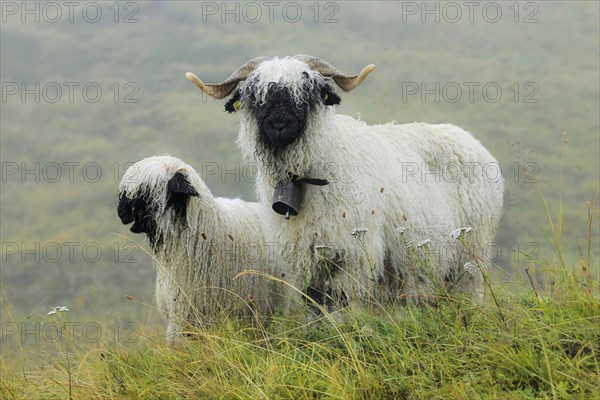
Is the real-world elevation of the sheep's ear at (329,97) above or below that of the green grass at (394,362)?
above

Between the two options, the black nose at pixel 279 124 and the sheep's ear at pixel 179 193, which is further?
the sheep's ear at pixel 179 193

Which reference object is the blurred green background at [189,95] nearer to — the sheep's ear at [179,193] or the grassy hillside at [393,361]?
the sheep's ear at [179,193]

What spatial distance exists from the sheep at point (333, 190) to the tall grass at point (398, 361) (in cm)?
70

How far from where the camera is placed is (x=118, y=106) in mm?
69062

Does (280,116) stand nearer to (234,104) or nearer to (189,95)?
(234,104)

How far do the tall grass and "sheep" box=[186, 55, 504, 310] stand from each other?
70 centimetres

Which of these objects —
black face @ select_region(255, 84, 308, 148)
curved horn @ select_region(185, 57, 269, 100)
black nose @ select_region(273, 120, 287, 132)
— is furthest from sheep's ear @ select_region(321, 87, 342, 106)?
curved horn @ select_region(185, 57, 269, 100)

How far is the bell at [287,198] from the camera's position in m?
6.36

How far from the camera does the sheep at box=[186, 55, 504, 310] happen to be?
6.31 m

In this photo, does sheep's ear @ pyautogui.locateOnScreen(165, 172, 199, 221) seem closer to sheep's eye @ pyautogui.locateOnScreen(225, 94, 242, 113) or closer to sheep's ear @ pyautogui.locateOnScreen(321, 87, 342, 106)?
sheep's eye @ pyautogui.locateOnScreen(225, 94, 242, 113)

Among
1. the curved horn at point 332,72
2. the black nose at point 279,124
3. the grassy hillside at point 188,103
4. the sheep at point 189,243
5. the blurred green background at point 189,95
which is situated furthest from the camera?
the blurred green background at point 189,95

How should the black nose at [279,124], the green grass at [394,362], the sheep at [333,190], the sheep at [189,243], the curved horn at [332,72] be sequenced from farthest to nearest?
1. the sheep at [189,243]
2. the curved horn at [332,72]
3. the sheep at [333,190]
4. the black nose at [279,124]
5. the green grass at [394,362]

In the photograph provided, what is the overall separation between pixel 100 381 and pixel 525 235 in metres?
3.43

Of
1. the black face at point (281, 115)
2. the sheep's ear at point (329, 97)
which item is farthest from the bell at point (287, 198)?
the sheep's ear at point (329, 97)
